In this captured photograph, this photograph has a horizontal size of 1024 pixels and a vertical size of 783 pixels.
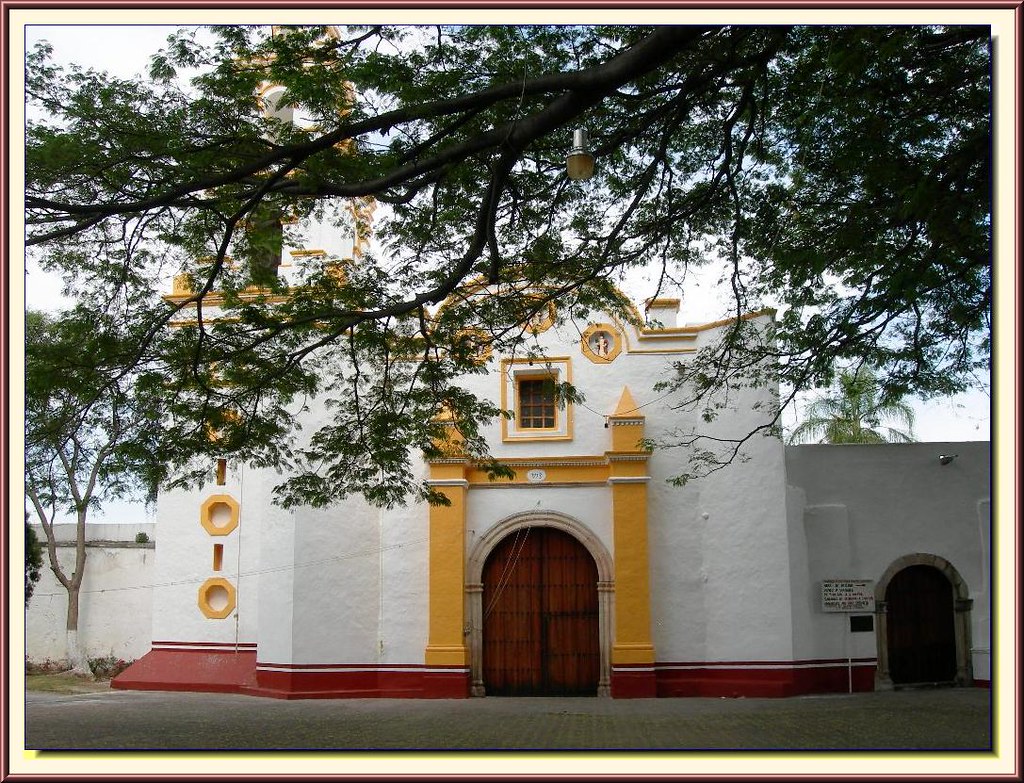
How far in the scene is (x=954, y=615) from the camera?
12789 mm

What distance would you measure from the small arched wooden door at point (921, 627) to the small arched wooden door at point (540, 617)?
13.2 feet

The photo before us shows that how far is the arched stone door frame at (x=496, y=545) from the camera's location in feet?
40.9

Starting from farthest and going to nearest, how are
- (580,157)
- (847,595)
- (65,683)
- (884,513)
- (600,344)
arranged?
1. (65,683)
2. (600,344)
3. (884,513)
4. (847,595)
5. (580,157)

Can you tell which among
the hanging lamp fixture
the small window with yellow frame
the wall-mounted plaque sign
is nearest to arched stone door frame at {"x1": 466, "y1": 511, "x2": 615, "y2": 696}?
the small window with yellow frame

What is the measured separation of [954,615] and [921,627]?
47cm

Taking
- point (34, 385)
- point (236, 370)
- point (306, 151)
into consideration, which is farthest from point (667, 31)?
point (34, 385)

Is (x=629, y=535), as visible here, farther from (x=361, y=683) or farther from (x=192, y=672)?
(x=192, y=672)

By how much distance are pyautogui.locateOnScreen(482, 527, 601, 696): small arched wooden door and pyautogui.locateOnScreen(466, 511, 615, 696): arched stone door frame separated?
0.14m

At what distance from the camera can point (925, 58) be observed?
23.8 feet

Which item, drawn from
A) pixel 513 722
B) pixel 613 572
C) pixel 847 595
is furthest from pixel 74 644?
pixel 847 595

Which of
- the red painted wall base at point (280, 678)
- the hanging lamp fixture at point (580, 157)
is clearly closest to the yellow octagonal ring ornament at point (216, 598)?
the red painted wall base at point (280, 678)

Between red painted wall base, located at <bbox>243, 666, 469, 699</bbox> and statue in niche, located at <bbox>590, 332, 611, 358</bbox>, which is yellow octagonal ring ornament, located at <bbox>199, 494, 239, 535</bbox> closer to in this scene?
red painted wall base, located at <bbox>243, 666, 469, 699</bbox>

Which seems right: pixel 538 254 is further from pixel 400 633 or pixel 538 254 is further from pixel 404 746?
pixel 400 633

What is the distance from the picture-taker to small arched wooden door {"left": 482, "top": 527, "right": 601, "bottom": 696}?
41.5 ft
